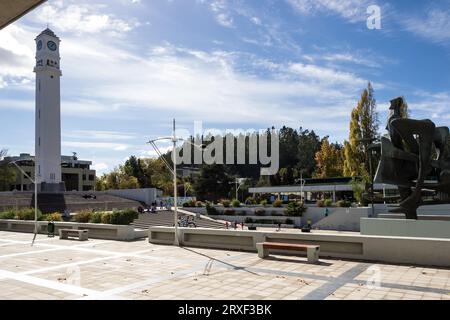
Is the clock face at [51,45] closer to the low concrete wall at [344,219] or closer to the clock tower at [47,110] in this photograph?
the clock tower at [47,110]

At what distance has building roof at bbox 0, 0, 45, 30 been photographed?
519 centimetres

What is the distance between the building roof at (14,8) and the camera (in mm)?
5188

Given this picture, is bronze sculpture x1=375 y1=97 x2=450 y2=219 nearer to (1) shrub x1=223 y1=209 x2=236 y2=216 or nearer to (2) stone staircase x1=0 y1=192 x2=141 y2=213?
(1) shrub x1=223 y1=209 x2=236 y2=216

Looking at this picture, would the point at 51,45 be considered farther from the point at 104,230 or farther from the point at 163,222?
the point at 104,230

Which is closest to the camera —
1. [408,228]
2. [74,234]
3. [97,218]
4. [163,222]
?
[408,228]

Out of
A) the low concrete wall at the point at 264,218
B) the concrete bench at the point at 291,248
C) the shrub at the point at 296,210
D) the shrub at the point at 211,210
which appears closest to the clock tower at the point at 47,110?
the shrub at the point at 211,210

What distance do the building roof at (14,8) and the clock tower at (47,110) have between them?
2320 inches

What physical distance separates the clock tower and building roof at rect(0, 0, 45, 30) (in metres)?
58.9

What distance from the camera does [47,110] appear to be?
60.6 metres

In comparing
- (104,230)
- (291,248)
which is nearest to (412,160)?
(291,248)

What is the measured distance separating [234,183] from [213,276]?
60464mm

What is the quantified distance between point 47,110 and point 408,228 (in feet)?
184

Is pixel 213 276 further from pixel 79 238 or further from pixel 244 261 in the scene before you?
pixel 79 238

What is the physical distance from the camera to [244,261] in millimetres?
12992
